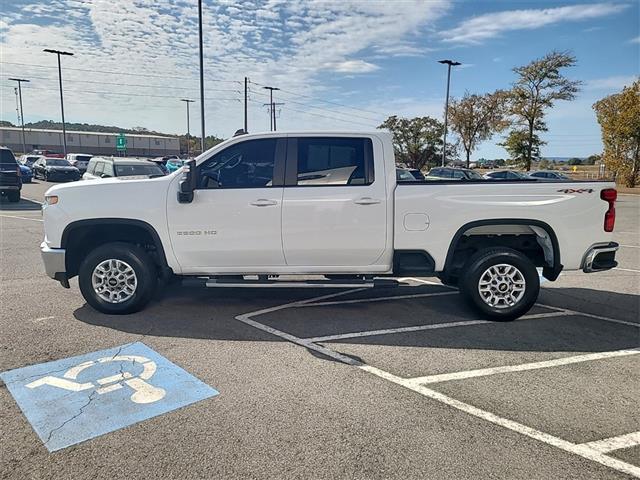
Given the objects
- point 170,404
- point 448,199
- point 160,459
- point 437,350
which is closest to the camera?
point 160,459

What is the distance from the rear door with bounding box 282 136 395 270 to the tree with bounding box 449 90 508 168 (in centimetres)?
3868

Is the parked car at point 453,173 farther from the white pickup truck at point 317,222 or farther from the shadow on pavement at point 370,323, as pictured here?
the white pickup truck at point 317,222

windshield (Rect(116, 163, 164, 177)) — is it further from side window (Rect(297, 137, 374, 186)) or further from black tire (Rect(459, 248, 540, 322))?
black tire (Rect(459, 248, 540, 322))

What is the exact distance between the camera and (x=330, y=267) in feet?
16.7

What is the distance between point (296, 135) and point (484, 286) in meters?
2.69

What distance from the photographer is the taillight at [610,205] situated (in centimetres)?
486

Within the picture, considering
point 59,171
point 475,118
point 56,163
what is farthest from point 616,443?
point 475,118

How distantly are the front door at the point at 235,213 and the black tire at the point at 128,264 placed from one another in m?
0.41

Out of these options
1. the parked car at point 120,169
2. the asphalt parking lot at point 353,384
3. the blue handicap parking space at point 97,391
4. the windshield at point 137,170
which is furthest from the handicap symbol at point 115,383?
the windshield at point 137,170

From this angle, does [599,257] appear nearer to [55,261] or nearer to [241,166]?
[241,166]

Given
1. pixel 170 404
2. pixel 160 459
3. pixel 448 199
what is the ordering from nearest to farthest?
pixel 160 459 → pixel 170 404 → pixel 448 199

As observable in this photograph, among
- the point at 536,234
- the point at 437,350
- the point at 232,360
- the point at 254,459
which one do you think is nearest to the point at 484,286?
the point at 536,234

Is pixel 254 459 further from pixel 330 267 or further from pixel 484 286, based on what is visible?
pixel 484 286

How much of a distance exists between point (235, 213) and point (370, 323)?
1917 millimetres
